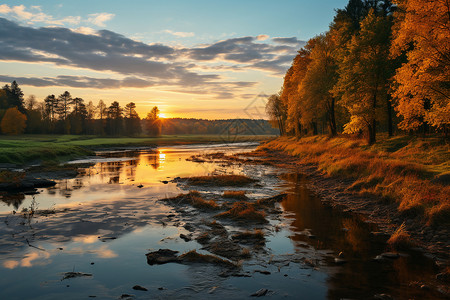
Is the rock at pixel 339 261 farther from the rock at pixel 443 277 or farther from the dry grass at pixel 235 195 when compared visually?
the dry grass at pixel 235 195

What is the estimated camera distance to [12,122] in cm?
8844

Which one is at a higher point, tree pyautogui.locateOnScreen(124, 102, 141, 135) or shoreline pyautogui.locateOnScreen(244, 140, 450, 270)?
tree pyautogui.locateOnScreen(124, 102, 141, 135)

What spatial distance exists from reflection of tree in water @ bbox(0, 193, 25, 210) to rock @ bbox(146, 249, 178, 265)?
1183 cm

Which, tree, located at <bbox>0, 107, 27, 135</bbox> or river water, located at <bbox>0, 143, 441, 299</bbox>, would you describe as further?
tree, located at <bbox>0, 107, 27, 135</bbox>

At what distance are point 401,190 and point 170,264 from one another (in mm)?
12249

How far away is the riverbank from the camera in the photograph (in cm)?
1140

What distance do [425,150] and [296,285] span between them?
72.8ft

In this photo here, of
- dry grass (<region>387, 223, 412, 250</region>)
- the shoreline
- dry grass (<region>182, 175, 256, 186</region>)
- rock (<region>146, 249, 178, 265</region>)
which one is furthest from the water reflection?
dry grass (<region>182, 175, 256, 186</region>)

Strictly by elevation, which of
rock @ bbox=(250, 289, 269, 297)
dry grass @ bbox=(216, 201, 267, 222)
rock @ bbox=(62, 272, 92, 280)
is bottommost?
rock @ bbox=(250, 289, 269, 297)

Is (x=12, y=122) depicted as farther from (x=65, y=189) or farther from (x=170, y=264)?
(x=170, y=264)

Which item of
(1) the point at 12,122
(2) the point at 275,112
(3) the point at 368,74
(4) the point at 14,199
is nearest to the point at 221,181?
(4) the point at 14,199

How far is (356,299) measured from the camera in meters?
7.31

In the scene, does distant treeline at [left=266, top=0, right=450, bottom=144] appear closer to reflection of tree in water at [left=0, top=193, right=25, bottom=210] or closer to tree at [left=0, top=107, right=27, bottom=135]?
reflection of tree in water at [left=0, top=193, right=25, bottom=210]

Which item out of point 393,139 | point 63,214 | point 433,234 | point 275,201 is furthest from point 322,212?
point 393,139
